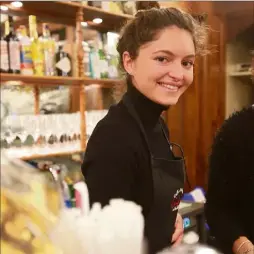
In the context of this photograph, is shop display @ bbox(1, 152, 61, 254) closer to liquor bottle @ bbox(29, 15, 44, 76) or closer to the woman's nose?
the woman's nose

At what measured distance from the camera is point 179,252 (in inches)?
15.2

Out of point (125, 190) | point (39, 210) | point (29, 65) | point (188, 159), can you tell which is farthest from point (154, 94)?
point (188, 159)

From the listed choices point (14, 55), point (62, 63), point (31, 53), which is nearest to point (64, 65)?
point (62, 63)

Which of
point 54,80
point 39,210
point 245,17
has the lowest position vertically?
point 39,210

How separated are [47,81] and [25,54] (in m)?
0.26

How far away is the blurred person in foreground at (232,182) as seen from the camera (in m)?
1.26

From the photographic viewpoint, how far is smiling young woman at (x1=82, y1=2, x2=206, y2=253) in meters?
0.86

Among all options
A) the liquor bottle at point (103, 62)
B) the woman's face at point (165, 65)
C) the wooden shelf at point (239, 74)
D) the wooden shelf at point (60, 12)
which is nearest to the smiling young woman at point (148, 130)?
the woman's face at point (165, 65)

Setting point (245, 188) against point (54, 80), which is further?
point (54, 80)

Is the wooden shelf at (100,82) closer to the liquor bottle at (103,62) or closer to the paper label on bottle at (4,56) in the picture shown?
the liquor bottle at (103,62)

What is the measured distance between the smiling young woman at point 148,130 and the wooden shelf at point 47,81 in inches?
39.2

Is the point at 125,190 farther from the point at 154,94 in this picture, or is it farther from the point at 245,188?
the point at 245,188

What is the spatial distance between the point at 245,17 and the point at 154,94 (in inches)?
77.7

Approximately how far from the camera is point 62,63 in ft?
7.66
